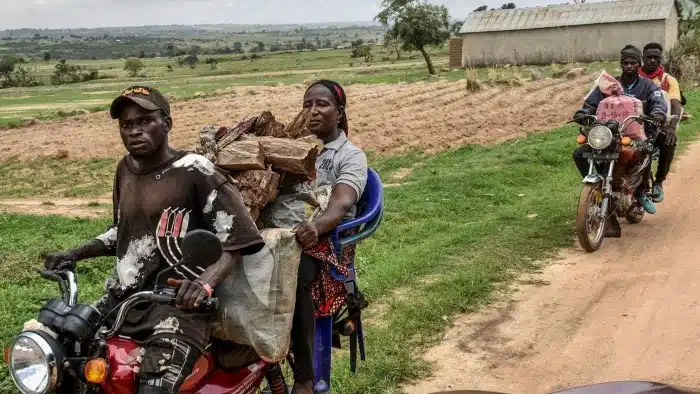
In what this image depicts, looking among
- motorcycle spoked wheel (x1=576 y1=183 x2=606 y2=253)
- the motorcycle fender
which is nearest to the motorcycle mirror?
motorcycle spoked wheel (x1=576 y1=183 x2=606 y2=253)

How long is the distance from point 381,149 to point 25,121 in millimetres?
13577

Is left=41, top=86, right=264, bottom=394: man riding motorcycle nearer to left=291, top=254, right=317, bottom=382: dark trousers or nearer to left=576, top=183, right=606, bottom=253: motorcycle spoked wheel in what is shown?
left=291, top=254, right=317, bottom=382: dark trousers

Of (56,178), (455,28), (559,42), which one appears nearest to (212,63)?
(455,28)

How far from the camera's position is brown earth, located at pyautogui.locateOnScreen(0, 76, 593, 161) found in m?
18.2

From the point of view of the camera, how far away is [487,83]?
29.5 meters

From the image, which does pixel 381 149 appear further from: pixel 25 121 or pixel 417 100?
pixel 25 121

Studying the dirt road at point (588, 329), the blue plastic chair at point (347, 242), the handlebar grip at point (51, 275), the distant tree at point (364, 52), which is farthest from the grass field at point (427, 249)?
the distant tree at point (364, 52)

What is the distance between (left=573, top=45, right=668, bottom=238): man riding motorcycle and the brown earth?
355 inches

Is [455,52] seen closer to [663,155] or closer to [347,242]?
[663,155]

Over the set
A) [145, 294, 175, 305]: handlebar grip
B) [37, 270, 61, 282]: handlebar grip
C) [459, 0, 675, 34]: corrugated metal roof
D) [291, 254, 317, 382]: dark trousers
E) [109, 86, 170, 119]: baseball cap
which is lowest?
[291, 254, 317, 382]: dark trousers

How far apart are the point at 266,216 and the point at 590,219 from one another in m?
4.81

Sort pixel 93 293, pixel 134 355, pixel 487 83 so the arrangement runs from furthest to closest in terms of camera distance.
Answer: pixel 487 83, pixel 93 293, pixel 134 355

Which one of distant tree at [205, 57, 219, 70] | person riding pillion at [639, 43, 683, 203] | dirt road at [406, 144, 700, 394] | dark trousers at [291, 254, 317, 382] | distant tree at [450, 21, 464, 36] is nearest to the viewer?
dark trousers at [291, 254, 317, 382]

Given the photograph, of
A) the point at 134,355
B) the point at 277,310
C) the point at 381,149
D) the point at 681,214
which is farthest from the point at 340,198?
the point at 381,149
